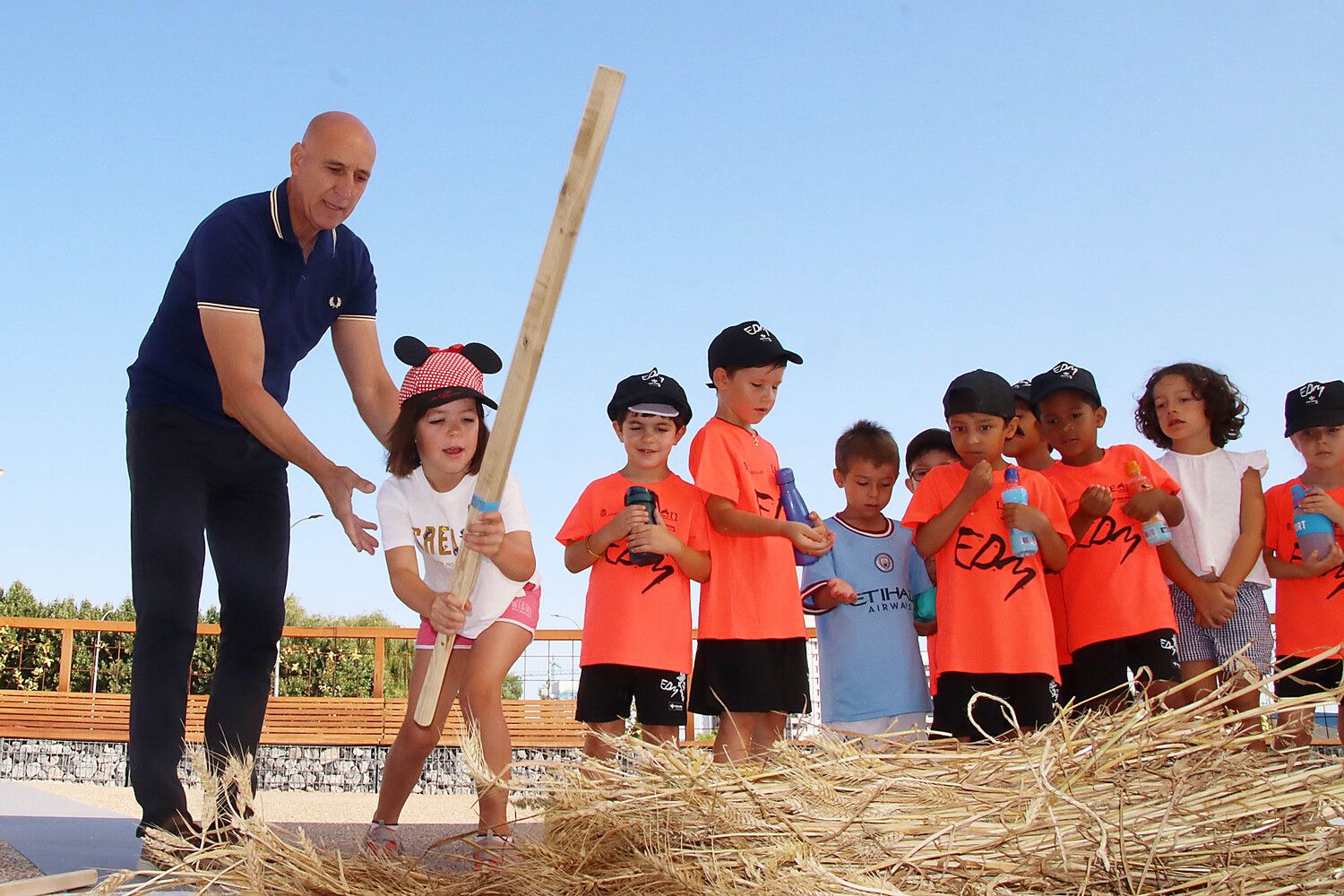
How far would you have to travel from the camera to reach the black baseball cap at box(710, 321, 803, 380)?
16.0 ft

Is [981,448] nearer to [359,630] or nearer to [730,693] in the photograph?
[730,693]

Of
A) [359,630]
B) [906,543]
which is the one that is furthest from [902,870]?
[359,630]

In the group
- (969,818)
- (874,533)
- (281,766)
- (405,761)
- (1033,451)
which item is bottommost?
(281,766)

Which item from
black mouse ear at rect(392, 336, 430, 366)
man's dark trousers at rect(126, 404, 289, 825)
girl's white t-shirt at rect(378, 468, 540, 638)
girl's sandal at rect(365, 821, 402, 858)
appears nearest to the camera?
girl's sandal at rect(365, 821, 402, 858)

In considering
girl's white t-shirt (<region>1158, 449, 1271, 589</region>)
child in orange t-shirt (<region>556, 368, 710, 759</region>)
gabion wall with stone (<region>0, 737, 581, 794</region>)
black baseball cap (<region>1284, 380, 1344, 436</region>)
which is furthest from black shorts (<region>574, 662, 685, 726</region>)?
gabion wall with stone (<region>0, 737, 581, 794</region>)

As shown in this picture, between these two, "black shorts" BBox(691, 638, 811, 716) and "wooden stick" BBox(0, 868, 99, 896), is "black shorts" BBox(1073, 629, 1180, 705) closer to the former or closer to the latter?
"black shorts" BBox(691, 638, 811, 716)

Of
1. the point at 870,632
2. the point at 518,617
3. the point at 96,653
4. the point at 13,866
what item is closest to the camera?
the point at 13,866

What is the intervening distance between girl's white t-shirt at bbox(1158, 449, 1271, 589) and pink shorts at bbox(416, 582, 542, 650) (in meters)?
2.93

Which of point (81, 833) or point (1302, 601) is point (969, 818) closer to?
point (81, 833)

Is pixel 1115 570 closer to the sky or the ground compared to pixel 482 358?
closer to the ground

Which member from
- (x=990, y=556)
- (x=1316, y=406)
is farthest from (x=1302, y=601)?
(x=990, y=556)

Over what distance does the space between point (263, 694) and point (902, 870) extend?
2746 mm

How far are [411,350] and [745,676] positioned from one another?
1.83 meters

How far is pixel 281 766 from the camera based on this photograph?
14.2m
